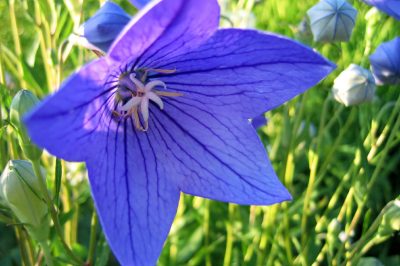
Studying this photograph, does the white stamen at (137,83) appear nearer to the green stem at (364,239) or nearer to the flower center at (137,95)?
the flower center at (137,95)

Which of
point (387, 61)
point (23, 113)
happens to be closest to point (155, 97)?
point (23, 113)

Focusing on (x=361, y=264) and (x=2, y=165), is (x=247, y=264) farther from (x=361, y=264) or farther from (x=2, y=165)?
(x=2, y=165)

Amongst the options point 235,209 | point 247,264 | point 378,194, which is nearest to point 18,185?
point 247,264

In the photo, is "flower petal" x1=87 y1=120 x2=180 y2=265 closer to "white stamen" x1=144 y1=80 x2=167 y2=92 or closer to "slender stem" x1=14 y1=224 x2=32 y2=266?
"white stamen" x1=144 y1=80 x2=167 y2=92

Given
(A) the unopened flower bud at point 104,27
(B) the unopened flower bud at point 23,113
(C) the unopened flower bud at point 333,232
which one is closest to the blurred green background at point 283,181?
(C) the unopened flower bud at point 333,232

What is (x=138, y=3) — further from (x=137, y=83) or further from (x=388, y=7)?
(x=388, y=7)

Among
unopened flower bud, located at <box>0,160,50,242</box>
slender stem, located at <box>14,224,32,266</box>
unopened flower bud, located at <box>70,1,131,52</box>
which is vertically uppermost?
unopened flower bud, located at <box>70,1,131,52</box>

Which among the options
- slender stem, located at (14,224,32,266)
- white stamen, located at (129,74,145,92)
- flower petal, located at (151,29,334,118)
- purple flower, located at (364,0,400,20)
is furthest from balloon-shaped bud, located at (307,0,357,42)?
slender stem, located at (14,224,32,266)

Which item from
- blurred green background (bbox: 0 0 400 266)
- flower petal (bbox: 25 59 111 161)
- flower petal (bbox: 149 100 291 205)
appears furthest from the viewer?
blurred green background (bbox: 0 0 400 266)
